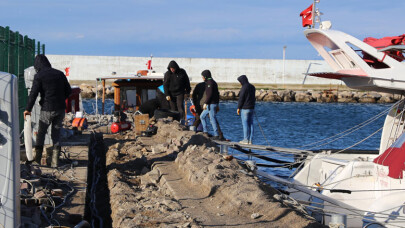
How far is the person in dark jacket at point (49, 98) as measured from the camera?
1010 centimetres

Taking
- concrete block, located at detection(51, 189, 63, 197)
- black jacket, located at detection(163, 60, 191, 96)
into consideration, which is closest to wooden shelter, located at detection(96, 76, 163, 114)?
black jacket, located at detection(163, 60, 191, 96)

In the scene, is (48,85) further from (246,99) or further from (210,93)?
(246,99)

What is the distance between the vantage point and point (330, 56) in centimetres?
1594

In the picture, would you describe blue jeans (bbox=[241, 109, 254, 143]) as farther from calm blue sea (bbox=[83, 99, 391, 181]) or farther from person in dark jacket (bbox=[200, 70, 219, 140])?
calm blue sea (bbox=[83, 99, 391, 181])

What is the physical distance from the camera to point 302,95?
7481 cm

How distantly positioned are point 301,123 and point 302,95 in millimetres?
25102

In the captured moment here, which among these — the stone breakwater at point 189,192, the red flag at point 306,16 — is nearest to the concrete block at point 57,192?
the stone breakwater at point 189,192

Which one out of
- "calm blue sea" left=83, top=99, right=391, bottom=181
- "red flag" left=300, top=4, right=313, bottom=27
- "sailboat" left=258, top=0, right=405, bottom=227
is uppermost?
"red flag" left=300, top=4, right=313, bottom=27

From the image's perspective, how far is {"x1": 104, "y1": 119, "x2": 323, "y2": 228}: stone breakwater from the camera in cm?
690

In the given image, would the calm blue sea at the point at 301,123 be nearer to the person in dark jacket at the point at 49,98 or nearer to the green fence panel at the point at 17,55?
the green fence panel at the point at 17,55

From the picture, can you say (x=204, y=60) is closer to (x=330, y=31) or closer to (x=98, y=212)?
(x=330, y=31)

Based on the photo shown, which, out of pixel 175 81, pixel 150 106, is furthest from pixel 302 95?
pixel 175 81

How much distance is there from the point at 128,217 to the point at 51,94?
11.5ft

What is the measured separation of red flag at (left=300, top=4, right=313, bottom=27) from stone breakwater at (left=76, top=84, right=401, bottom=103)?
51999 mm
